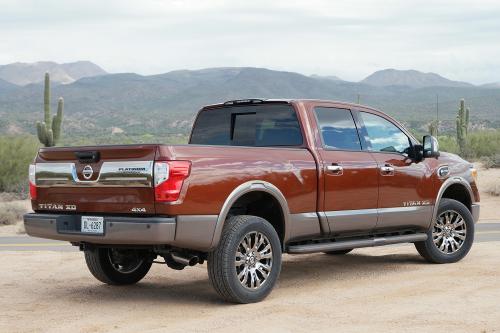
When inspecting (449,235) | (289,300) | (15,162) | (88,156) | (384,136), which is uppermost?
(384,136)

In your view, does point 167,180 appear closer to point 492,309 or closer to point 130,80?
point 492,309

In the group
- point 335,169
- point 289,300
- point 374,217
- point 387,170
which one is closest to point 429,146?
point 387,170

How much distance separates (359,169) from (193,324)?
3136mm

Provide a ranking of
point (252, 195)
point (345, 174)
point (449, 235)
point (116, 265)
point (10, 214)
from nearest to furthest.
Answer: point (252, 195) → point (345, 174) → point (116, 265) → point (449, 235) → point (10, 214)

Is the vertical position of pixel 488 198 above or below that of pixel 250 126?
below

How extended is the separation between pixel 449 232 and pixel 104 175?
4.96 meters

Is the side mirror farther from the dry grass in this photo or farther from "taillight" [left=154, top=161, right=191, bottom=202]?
the dry grass

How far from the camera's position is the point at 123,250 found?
9.44 metres

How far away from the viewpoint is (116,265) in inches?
396

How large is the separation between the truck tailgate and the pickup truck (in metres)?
0.01

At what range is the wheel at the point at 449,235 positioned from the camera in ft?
36.5

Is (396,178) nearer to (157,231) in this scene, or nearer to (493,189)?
(157,231)

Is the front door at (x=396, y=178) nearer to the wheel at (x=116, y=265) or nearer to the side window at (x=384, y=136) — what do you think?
the side window at (x=384, y=136)

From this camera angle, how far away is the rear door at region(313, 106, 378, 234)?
31.4 feet
